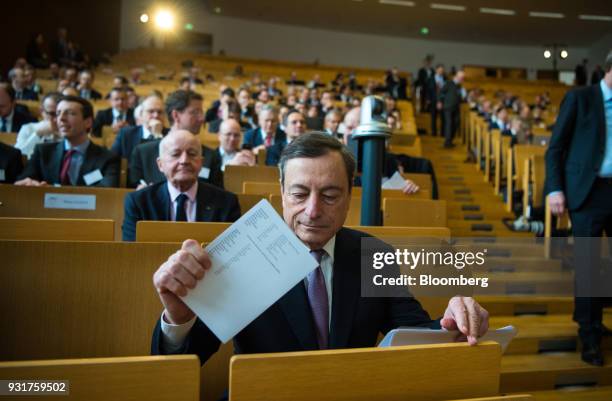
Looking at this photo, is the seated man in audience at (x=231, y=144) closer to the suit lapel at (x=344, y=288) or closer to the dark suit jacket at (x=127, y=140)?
the dark suit jacket at (x=127, y=140)

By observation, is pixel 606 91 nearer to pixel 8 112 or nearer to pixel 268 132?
pixel 268 132

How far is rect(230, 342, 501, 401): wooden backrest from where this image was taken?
735mm

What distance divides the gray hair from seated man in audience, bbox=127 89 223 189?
211 centimetres

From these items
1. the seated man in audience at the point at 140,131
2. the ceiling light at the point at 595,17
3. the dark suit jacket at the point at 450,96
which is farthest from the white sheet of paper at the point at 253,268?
the ceiling light at the point at 595,17

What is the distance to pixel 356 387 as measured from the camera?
0.78 meters

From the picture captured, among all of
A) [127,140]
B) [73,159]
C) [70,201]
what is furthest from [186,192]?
[127,140]

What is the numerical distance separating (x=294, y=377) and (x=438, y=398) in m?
0.25

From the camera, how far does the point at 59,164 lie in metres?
3.15

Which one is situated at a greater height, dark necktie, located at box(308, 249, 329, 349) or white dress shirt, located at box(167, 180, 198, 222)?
white dress shirt, located at box(167, 180, 198, 222)

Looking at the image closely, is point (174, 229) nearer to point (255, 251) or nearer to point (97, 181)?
point (255, 251)

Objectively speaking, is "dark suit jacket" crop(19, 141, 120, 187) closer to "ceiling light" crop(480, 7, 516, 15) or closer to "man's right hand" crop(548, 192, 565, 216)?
"man's right hand" crop(548, 192, 565, 216)

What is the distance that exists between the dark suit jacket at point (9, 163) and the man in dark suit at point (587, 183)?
3193 mm

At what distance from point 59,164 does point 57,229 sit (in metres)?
1.66

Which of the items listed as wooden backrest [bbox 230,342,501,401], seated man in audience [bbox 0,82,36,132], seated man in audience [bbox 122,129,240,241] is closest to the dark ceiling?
seated man in audience [bbox 0,82,36,132]
